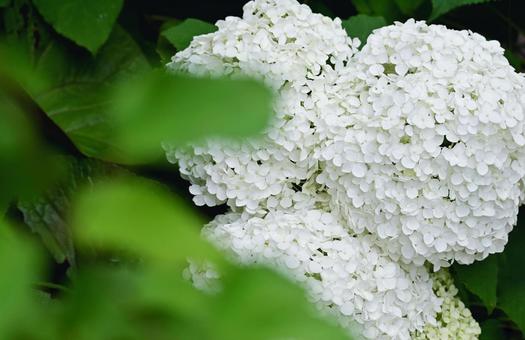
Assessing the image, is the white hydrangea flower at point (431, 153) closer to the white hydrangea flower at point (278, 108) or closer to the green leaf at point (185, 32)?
the white hydrangea flower at point (278, 108)

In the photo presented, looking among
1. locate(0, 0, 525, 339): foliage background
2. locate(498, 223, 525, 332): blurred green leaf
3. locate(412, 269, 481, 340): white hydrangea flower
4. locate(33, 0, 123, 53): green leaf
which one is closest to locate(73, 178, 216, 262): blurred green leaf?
locate(0, 0, 525, 339): foliage background

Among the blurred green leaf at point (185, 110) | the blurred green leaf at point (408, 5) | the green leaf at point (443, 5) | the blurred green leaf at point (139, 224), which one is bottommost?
the blurred green leaf at point (408, 5)

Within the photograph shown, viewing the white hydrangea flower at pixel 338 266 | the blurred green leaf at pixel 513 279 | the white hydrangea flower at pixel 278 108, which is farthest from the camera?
the blurred green leaf at pixel 513 279

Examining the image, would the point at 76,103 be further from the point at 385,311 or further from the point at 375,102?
the point at 385,311

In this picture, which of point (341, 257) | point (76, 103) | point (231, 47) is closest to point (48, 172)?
point (341, 257)

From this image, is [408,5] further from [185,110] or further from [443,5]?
[185,110]

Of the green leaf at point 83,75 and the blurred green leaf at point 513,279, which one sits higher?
the green leaf at point 83,75

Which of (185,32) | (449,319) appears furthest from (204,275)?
(185,32)

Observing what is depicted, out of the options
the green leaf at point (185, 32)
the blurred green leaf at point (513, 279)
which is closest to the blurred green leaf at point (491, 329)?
the blurred green leaf at point (513, 279)
